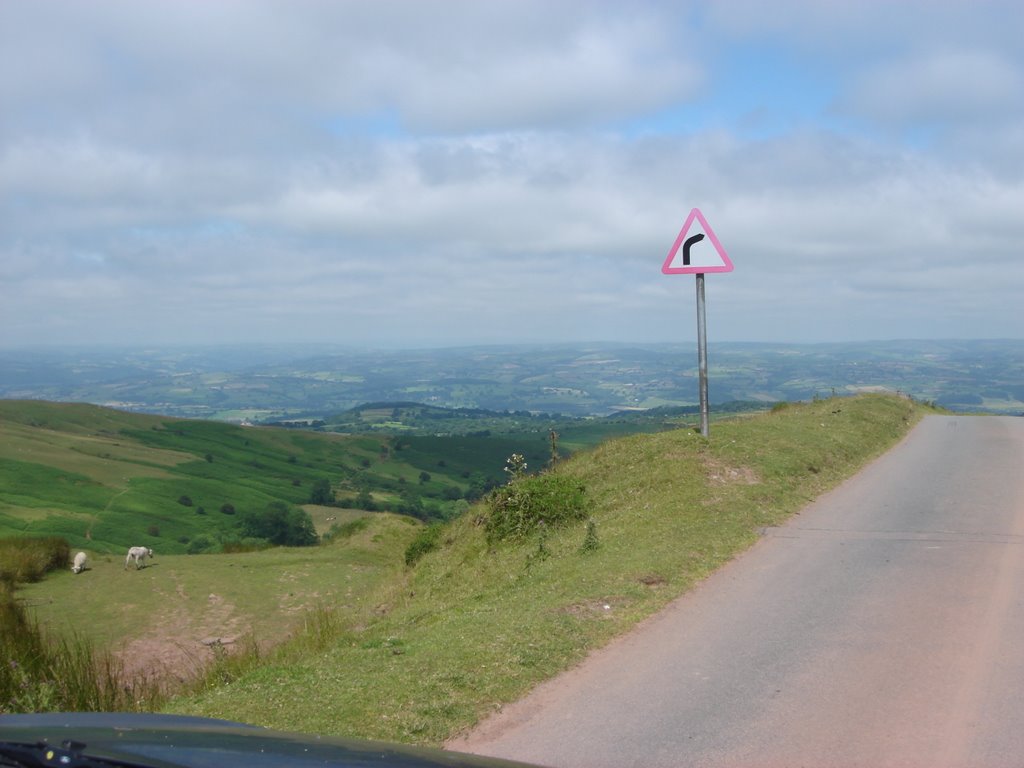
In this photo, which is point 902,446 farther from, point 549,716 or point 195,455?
point 195,455

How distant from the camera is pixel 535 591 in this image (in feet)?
27.8

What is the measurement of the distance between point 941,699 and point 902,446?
1360cm

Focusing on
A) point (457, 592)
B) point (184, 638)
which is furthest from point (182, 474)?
point (457, 592)

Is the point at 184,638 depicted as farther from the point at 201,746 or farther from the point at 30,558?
the point at 201,746

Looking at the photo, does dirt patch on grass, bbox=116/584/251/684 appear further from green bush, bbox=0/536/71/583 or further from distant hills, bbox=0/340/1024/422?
distant hills, bbox=0/340/1024/422

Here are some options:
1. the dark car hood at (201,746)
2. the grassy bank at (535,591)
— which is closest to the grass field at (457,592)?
the grassy bank at (535,591)

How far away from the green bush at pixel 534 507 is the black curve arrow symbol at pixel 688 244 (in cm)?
372

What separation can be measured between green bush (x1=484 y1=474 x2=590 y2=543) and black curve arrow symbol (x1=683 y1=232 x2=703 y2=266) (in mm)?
3720

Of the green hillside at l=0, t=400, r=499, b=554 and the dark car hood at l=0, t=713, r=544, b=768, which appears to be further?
the green hillside at l=0, t=400, r=499, b=554

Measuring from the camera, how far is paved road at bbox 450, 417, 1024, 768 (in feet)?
15.5

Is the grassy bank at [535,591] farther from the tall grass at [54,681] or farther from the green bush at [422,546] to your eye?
the tall grass at [54,681]

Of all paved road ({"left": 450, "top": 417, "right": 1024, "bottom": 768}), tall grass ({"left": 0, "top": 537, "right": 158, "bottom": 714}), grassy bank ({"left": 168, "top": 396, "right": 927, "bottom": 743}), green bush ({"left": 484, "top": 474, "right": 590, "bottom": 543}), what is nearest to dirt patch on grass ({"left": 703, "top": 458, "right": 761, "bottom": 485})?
grassy bank ({"left": 168, "top": 396, "right": 927, "bottom": 743})


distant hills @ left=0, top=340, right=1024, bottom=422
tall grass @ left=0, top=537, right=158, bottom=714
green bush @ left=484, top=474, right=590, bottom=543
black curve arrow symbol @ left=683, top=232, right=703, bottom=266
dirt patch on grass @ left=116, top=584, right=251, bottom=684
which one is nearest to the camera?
tall grass @ left=0, top=537, right=158, bottom=714

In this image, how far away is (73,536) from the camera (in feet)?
87.1
